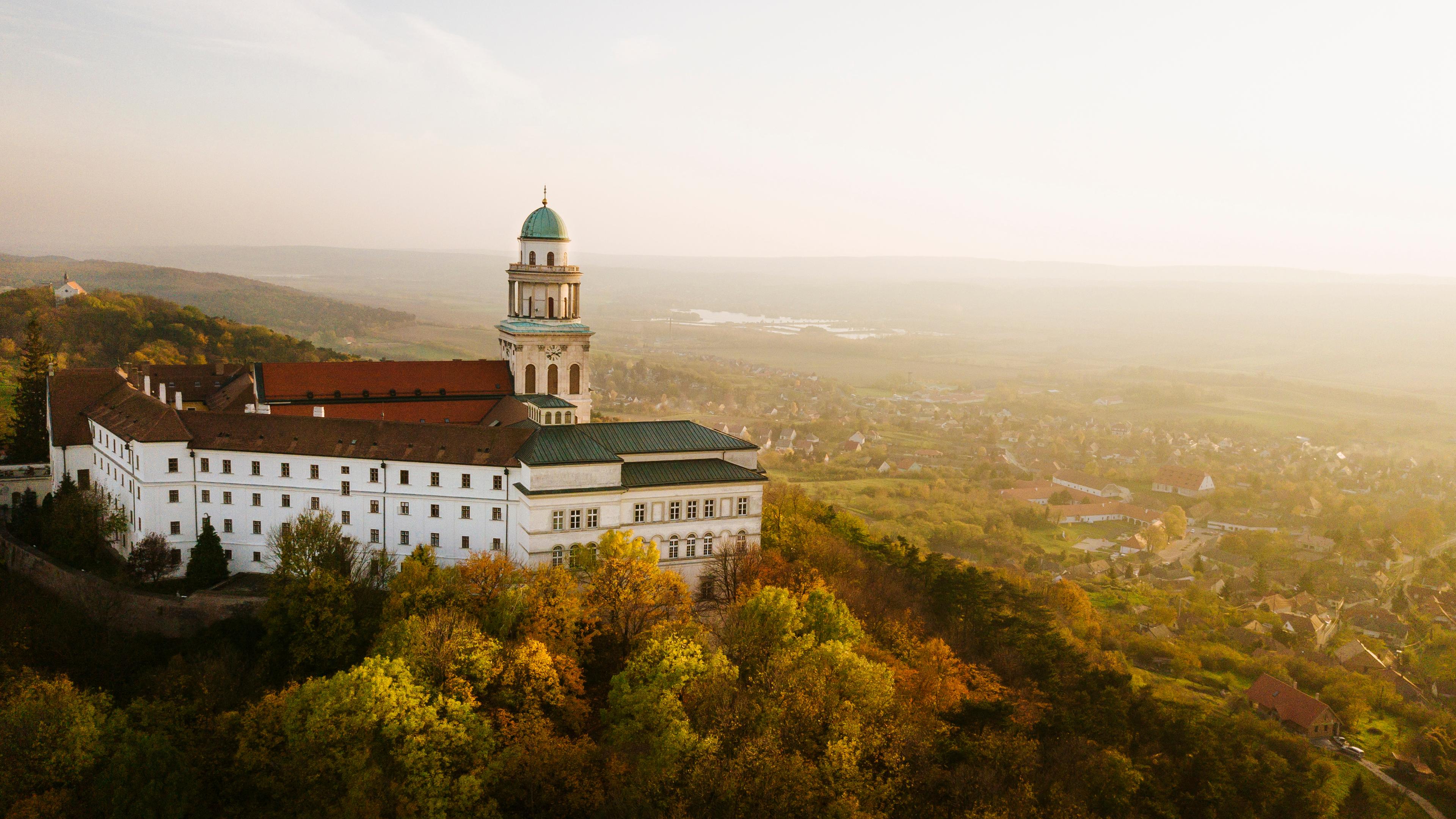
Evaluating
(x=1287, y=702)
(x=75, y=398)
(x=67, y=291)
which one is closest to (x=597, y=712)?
(x=75, y=398)

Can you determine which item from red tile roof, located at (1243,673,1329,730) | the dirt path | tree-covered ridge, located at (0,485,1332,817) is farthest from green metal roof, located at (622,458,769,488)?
the dirt path

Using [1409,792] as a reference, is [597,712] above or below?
above

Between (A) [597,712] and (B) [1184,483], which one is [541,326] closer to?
(A) [597,712]

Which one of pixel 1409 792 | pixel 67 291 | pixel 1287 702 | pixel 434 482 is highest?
pixel 67 291

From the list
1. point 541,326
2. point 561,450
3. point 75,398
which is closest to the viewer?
point 561,450

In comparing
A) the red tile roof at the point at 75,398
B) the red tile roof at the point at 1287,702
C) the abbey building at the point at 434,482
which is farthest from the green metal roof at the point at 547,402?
the red tile roof at the point at 1287,702

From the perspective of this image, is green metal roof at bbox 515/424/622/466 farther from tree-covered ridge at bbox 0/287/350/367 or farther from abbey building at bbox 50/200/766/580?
tree-covered ridge at bbox 0/287/350/367

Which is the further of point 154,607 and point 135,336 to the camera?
point 135,336

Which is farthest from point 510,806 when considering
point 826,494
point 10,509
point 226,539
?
point 826,494
